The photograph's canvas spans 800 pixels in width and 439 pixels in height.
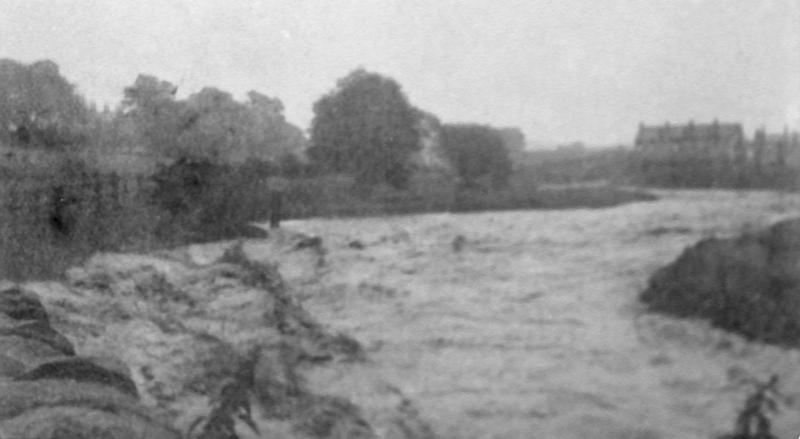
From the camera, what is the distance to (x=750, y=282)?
2398 mm

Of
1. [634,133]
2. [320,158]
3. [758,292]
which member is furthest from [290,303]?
[758,292]

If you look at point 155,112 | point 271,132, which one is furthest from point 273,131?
point 155,112

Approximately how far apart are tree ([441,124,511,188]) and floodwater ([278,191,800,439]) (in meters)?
0.12

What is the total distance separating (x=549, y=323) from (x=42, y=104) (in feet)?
5.83

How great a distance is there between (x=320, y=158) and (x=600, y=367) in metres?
0.97

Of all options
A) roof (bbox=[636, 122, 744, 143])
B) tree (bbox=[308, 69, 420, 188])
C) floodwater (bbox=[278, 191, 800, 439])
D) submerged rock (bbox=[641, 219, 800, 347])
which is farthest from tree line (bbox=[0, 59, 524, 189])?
submerged rock (bbox=[641, 219, 800, 347])

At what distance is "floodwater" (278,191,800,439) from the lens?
2.40m

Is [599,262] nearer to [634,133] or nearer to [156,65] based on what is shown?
[634,133]

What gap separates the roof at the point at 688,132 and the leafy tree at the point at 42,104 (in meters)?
1.74

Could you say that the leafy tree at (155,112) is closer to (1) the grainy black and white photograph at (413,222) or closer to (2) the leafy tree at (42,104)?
(1) the grainy black and white photograph at (413,222)

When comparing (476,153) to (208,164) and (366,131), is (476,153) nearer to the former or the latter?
(366,131)

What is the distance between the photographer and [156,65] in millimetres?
2887

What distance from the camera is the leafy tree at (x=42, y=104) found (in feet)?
10.0

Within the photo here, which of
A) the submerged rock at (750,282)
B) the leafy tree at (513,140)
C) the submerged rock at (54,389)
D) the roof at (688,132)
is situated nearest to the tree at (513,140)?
the leafy tree at (513,140)
